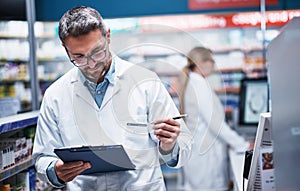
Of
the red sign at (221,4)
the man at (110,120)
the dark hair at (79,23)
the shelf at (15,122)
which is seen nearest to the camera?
the dark hair at (79,23)

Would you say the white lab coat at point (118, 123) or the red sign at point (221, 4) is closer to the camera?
the white lab coat at point (118, 123)

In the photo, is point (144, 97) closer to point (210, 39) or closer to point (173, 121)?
point (173, 121)

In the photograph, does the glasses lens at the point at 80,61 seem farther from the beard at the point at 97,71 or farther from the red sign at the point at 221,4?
the red sign at the point at 221,4

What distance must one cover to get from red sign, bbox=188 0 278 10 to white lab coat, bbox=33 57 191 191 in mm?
4208

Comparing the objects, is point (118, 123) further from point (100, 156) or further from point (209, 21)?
point (209, 21)

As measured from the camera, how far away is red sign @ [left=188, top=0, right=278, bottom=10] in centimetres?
646

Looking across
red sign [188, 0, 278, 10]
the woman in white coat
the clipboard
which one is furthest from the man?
red sign [188, 0, 278, 10]

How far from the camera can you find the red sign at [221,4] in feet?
21.2

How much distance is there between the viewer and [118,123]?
238cm

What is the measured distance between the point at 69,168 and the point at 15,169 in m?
0.95

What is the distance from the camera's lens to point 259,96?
493cm

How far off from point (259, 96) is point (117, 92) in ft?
9.43

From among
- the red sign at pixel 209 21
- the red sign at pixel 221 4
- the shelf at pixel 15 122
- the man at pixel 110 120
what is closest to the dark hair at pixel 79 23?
the man at pixel 110 120

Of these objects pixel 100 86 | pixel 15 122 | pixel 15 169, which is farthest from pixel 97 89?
pixel 15 169
